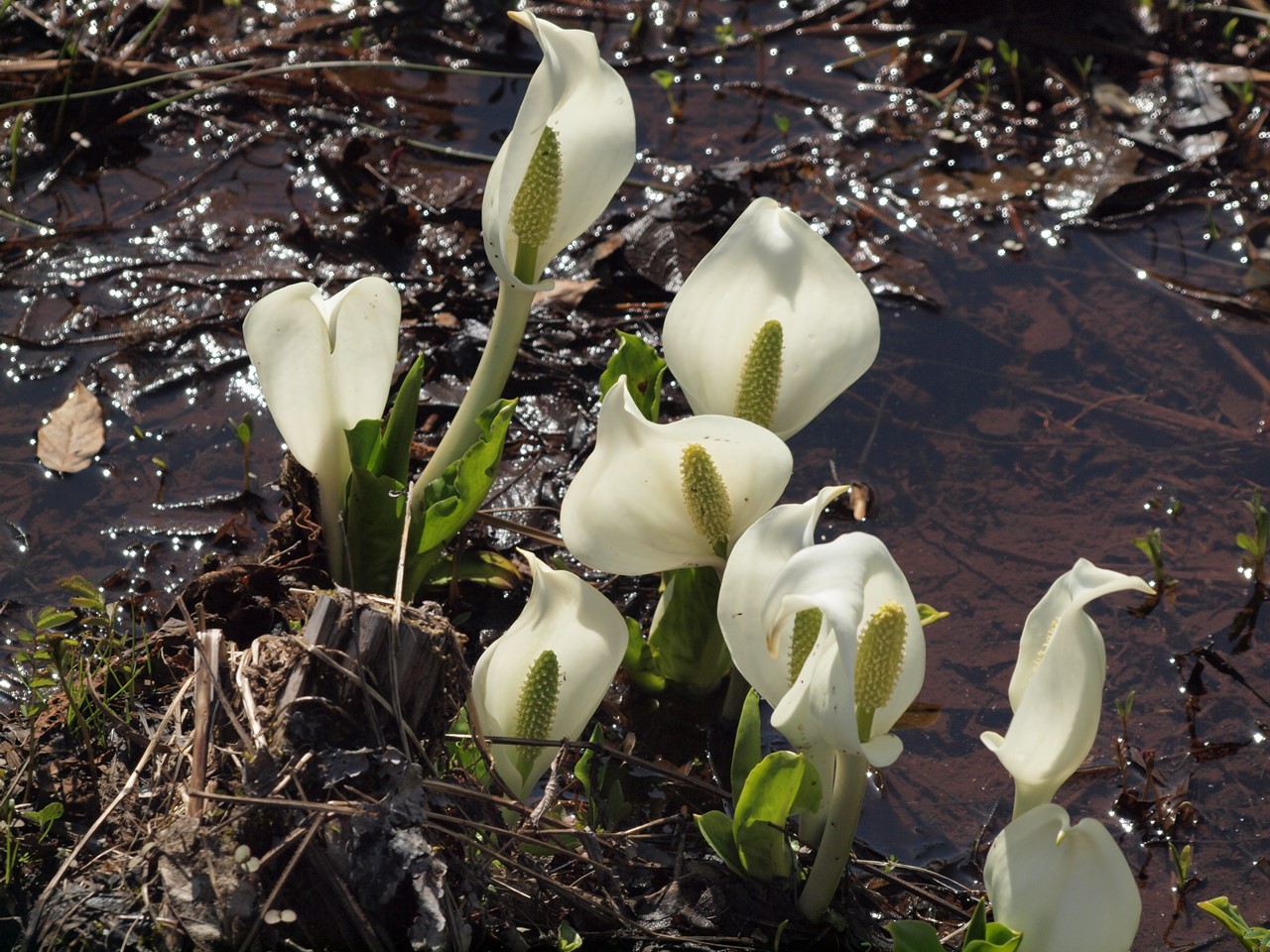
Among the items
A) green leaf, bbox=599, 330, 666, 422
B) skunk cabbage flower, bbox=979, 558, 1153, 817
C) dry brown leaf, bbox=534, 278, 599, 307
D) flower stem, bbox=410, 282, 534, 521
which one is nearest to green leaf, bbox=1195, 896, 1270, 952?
skunk cabbage flower, bbox=979, 558, 1153, 817

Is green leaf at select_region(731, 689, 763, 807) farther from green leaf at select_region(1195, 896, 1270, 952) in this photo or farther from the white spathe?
the white spathe

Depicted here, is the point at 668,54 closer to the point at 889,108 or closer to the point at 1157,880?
the point at 889,108

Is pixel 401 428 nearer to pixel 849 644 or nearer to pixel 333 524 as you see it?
pixel 333 524

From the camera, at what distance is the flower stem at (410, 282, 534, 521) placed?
2453 millimetres

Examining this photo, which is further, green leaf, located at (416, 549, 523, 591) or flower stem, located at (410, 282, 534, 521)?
green leaf, located at (416, 549, 523, 591)

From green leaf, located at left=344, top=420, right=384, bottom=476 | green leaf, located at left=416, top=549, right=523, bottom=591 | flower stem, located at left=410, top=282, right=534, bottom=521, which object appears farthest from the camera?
green leaf, located at left=416, top=549, right=523, bottom=591

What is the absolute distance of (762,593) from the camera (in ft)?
6.00

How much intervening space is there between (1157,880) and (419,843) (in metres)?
1.50

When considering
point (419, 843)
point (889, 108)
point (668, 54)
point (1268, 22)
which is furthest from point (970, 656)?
point (1268, 22)

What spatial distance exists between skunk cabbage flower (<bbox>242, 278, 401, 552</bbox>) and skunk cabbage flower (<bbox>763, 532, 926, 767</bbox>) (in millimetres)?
979

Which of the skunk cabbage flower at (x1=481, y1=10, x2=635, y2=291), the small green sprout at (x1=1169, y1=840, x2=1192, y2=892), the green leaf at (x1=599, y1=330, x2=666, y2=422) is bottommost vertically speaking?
the small green sprout at (x1=1169, y1=840, x2=1192, y2=892)

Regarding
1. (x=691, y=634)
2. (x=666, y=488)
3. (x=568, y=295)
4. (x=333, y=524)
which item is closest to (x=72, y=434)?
(x=333, y=524)

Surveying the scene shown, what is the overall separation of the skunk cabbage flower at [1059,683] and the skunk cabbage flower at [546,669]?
0.63 metres

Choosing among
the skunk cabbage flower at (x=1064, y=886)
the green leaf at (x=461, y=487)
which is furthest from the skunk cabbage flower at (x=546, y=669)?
the skunk cabbage flower at (x=1064, y=886)
